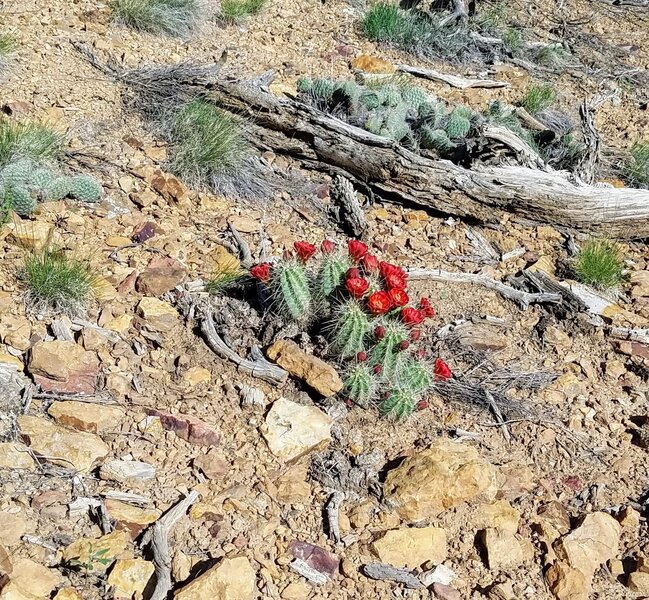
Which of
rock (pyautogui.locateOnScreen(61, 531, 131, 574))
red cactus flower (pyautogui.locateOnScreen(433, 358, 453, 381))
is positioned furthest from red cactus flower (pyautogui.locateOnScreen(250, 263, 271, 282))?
rock (pyautogui.locateOnScreen(61, 531, 131, 574))

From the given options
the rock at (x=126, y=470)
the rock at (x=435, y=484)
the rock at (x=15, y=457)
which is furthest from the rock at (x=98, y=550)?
the rock at (x=435, y=484)

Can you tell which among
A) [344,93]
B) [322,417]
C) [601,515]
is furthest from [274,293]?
[344,93]

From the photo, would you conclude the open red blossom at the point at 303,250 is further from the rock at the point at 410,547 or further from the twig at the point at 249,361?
the rock at the point at 410,547

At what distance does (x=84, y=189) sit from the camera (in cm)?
453

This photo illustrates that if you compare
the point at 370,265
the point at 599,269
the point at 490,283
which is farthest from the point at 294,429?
the point at 599,269

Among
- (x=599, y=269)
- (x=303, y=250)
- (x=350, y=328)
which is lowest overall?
(x=599, y=269)

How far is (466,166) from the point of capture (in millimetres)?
5371

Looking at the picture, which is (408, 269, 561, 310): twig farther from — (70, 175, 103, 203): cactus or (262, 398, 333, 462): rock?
(70, 175, 103, 203): cactus

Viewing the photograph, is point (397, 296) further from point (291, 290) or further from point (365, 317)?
point (291, 290)

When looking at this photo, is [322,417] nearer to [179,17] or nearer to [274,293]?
[274,293]

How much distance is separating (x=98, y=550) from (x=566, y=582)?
1.75 meters

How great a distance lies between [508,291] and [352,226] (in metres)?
1.03

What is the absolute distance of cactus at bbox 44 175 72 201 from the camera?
4438mm

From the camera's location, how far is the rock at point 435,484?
3260 mm
